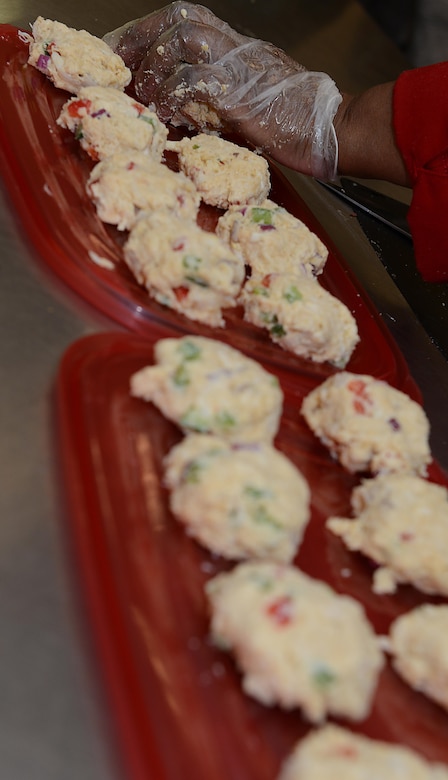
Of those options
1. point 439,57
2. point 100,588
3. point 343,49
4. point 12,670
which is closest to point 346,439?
point 100,588

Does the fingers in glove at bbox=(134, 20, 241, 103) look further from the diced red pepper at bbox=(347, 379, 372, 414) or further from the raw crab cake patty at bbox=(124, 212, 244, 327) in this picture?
the diced red pepper at bbox=(347, 379, 372, 414)

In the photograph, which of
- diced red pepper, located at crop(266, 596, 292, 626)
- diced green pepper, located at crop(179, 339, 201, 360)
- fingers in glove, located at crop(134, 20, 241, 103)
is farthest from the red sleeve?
diced red pepper, located at crop(266, 596, 292, 626)

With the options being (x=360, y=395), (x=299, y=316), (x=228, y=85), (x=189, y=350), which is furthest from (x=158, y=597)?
(x=228, y=85)

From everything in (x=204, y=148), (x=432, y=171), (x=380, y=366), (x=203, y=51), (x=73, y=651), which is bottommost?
(x=380, y=366)

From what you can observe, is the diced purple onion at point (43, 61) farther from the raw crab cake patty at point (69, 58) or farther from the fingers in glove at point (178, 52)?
the fingers in glove at point (178, 52)

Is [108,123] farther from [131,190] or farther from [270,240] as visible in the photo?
[270,240]

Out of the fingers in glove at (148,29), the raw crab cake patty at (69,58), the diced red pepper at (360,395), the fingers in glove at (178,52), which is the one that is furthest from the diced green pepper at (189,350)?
the fingers in glove at (148,29)

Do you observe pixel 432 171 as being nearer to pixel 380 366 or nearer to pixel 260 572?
pixel 380 366
